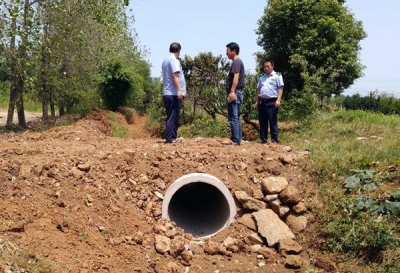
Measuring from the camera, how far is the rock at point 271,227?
221 inches

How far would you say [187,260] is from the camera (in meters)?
5.24

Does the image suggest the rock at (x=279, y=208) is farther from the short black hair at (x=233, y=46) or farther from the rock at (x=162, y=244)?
the short black hair at (x=233, y=46)

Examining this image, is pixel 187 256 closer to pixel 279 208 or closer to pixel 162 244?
pixel 162 244

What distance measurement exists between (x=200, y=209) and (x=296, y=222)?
75.1 inches

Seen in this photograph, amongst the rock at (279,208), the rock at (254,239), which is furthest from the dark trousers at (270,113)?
the rock at (254,239)

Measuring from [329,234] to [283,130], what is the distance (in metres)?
6.10

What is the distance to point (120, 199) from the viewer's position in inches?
226

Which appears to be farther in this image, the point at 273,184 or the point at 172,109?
the point at 172,109

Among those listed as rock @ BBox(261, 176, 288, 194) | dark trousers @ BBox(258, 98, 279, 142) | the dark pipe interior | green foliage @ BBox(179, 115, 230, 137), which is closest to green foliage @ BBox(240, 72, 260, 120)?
green foliage @ BBox(179, 115, 230, 137)

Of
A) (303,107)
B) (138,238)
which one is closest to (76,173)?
(138,238)

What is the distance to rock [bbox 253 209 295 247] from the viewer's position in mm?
5602

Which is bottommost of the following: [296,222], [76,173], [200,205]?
[200,205]

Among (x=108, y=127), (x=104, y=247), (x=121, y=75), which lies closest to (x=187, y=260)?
(x=104, y=247)

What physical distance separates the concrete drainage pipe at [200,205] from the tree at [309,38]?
12017mm
